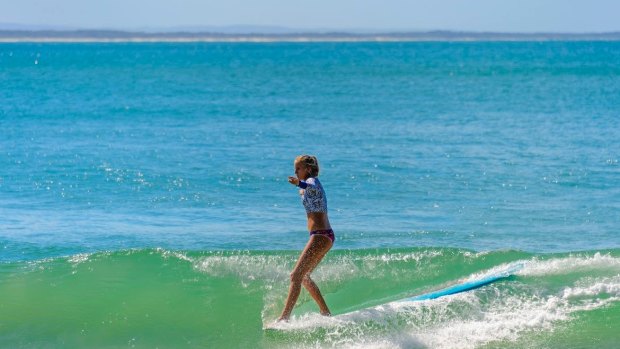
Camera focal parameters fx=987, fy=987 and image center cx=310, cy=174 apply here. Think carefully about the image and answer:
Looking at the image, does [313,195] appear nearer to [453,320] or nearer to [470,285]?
[453,320]

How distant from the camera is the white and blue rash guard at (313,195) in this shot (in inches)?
363

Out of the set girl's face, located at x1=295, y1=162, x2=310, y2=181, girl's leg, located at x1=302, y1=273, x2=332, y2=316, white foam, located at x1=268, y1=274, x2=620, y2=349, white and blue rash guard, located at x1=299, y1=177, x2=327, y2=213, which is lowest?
white foam, located at x1=268, y1=274, x2=620, y2=349

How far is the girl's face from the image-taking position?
922cm

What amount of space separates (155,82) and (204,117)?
26.1m

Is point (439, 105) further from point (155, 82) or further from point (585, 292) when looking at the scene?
point (585, 292)

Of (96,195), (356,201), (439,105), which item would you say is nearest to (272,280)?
(356,201)

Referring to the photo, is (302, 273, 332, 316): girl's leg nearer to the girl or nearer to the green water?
the girl

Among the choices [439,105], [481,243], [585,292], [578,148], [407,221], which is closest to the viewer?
[585,292]

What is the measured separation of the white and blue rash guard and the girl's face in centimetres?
6

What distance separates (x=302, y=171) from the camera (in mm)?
9258

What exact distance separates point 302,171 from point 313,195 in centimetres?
25

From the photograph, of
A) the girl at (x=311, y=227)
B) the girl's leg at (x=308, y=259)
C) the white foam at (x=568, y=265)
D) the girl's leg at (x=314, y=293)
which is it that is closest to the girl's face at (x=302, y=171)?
the girl at (x=311, y=227)

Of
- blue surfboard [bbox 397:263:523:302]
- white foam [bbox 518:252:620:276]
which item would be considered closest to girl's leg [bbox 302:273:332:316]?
blue surfboard [bbox 397:263:523:302]

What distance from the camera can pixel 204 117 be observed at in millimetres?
35125
